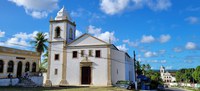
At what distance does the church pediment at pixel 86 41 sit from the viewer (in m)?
37.2

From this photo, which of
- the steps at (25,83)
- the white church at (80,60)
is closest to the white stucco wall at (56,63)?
the white church at (80,60)

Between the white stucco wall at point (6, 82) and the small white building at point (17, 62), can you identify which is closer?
the white stucco wall at point (6, 82)

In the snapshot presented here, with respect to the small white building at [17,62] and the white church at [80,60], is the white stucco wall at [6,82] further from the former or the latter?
the white church at [80,60]

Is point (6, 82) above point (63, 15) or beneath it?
beneath

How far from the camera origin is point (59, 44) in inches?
1542

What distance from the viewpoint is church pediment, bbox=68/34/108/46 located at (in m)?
37.2

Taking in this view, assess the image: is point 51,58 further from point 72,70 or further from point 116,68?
point 116,68

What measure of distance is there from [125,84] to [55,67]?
12.1 meters

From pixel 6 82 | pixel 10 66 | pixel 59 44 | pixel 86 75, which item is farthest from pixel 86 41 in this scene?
pixel 6 82

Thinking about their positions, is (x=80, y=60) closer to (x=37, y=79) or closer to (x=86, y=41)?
(x=86, y=41)

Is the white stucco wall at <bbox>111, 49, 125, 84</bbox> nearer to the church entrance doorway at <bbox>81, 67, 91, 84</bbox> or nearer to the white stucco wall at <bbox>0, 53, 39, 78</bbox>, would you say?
the church entrance doorway at <bbox>81, 67, 91, 84</bbox>

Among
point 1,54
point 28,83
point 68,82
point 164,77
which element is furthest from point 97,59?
point 164,77

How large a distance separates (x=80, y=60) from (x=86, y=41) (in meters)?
3.10

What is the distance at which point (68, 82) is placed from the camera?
37562 mm
